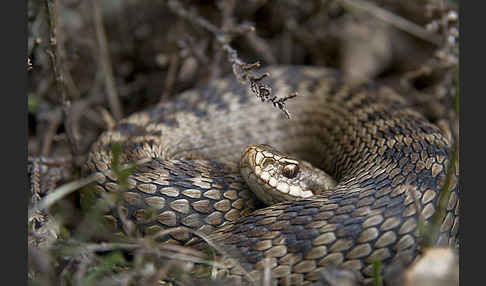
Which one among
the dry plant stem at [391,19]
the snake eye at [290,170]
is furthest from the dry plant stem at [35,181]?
the dry plant stem at [391,19]

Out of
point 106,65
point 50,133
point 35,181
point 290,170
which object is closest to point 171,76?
point 106,65

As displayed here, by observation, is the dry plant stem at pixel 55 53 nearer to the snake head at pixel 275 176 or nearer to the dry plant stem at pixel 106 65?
the dry plant stem at pixel 106 65

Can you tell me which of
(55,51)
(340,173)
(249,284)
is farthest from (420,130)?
(55,51)

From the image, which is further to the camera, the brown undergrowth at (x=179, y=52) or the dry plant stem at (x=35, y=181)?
the brown undergrowth at (x=179, y=52)

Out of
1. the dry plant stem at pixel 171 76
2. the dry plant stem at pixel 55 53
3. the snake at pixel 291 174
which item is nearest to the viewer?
the snake at pixel 291 174

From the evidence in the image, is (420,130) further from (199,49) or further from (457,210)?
(199,49)

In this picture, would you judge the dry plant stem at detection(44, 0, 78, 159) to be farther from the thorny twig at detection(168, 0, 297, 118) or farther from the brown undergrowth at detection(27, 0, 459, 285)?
the thorny twig at detection(168, 0, 297, 118)
